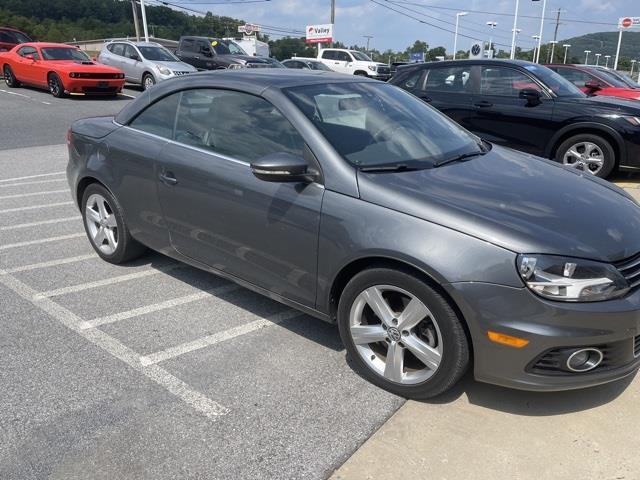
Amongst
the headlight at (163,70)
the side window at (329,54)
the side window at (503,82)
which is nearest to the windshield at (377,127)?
the side window at (503,82)

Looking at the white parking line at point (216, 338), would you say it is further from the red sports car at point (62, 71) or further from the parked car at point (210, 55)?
the parked car at point (210, 55)

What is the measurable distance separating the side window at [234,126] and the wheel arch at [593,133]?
17.8ft

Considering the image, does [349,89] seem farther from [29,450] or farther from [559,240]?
[29,450]

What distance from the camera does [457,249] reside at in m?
2.56

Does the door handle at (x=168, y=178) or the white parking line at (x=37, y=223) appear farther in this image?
the white parking line at (x=37, y=223)

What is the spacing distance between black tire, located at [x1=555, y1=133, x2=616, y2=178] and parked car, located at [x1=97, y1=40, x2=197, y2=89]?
1348 centimetres

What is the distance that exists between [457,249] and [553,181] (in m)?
1.13

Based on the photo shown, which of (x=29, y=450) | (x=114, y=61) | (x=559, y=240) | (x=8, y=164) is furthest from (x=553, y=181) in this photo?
(x=114, y=61)

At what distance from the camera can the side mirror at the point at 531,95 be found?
7.61 metres

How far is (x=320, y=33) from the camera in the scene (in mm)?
41812

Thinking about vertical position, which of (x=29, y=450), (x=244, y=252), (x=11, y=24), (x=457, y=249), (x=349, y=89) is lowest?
(x=29, y=450)

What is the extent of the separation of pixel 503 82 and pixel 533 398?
Result: 19.9 ft

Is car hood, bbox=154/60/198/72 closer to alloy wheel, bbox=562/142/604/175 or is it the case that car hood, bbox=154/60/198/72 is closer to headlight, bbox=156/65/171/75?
headlight, bbox=156/65/171/75

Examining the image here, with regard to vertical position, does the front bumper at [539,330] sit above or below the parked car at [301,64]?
below
